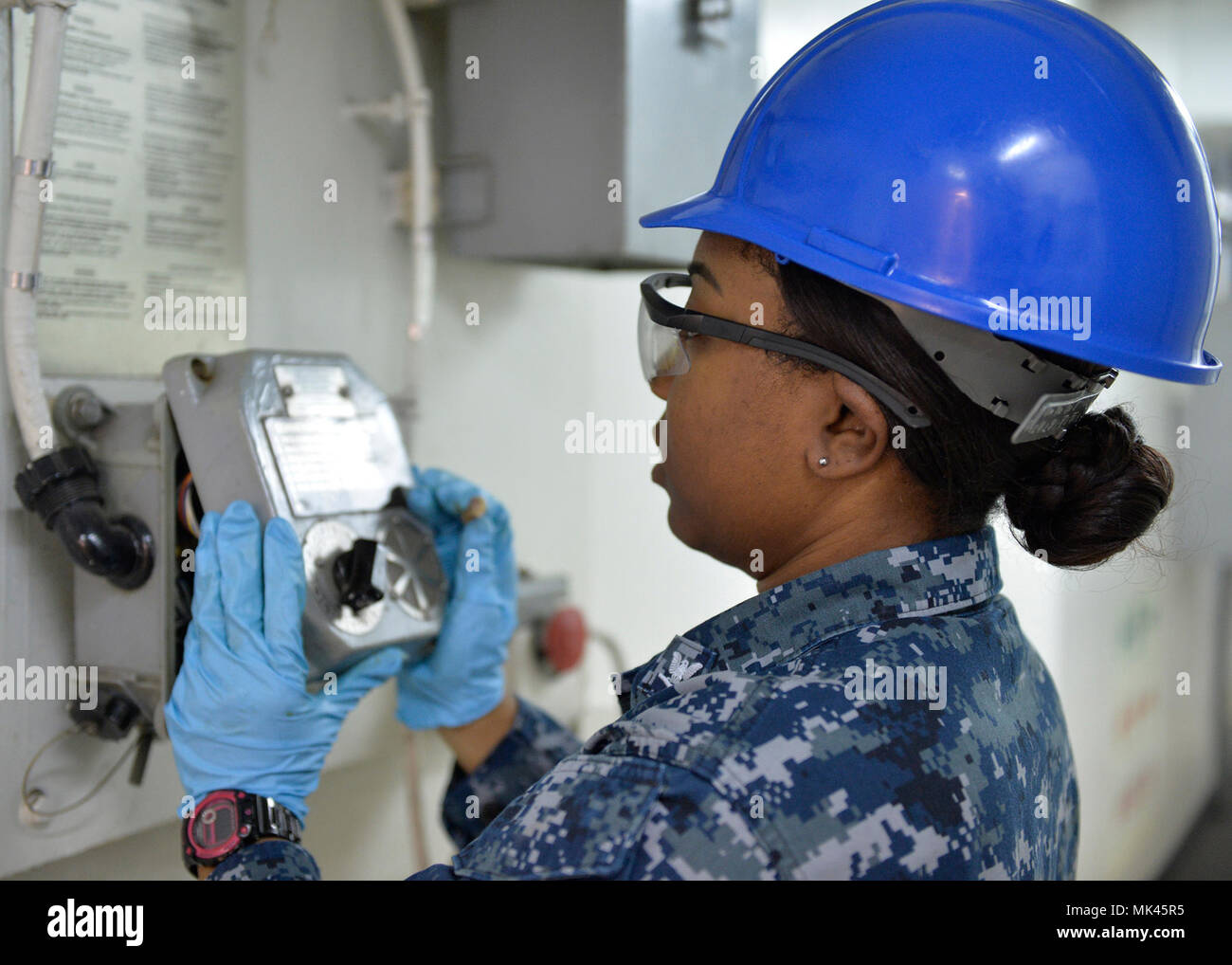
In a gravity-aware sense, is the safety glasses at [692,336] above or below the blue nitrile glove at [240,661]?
above

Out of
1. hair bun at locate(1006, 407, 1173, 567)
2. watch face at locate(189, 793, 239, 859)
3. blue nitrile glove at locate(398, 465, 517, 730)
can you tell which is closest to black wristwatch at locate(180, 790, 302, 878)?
watch face at locate(189, 793, 239, 859)

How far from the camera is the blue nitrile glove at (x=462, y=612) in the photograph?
1.22 metres

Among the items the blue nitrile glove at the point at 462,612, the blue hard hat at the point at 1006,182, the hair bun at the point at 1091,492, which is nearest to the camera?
the blue hard hat at the point at 1006,182

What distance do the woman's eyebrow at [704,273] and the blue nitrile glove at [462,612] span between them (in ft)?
1.33

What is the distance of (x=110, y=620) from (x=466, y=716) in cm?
43

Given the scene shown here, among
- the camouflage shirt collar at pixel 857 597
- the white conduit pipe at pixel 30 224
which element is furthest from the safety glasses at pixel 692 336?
the white conduit pipe at pixel 30 224

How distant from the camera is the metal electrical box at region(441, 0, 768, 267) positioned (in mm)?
1313

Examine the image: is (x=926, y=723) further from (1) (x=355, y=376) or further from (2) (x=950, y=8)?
(1) (x=355, y=376)

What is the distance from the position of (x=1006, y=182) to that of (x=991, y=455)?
22 centimetres

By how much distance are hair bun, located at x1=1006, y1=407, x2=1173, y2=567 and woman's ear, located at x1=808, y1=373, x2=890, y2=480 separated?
6.4 inches

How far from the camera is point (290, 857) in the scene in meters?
0.94

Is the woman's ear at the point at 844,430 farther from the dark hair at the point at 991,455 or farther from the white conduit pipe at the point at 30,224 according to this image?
the white conduit pipe at the point at 30,224
